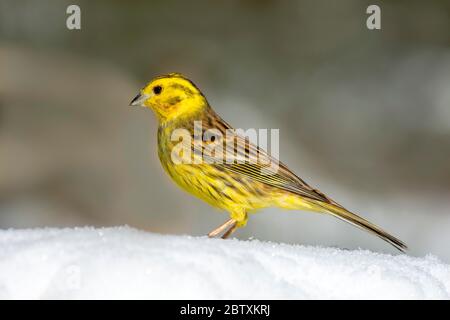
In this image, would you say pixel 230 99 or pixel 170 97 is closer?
pixel 170 97

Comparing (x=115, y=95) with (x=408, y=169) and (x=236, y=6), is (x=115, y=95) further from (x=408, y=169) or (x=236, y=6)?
(x=408, y=169)

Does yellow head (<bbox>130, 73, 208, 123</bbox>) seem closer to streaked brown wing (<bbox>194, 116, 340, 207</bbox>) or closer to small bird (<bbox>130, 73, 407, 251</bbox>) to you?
small bird (<bbox>130, 73, 407, 251</bbox>)

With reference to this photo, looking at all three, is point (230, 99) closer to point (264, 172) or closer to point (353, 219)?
point (264, 172)

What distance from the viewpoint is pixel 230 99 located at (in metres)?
3.99

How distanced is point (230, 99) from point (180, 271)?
2721 millimetres

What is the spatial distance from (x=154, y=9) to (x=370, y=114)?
141 cm

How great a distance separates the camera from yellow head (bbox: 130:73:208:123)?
7.16 feet

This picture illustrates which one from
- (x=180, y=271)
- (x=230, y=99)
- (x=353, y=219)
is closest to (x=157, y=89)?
(x=353, y=219)

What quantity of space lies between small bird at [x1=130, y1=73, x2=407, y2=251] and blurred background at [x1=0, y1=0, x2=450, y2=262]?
1677 millimetres

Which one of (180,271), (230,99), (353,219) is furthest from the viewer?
(230,99)

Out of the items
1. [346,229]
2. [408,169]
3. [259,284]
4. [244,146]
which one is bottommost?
[346,229]

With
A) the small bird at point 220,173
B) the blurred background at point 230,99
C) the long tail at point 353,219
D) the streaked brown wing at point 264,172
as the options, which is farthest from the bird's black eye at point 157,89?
the blurred background at point 230,99

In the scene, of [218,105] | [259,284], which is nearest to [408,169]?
[218,105]

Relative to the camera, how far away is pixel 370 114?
4.07 metres
